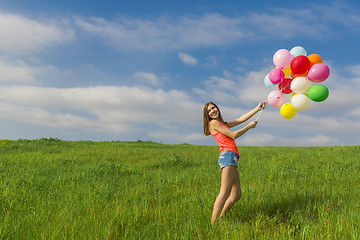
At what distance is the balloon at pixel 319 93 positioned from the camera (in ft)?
16.2

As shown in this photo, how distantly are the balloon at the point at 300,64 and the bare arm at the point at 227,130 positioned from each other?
1.80 metres

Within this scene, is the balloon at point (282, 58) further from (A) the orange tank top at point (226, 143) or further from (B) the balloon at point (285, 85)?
(A) the orange tank top at point (226, 143)

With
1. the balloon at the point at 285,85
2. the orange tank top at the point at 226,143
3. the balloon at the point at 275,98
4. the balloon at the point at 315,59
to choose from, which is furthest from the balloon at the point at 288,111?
the orange tank top at the point at 226,143

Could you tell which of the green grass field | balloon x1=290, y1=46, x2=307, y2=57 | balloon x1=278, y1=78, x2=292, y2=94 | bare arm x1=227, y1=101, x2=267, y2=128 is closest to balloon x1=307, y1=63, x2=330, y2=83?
balloon x1=278, y1=78, x2=292, y2=94

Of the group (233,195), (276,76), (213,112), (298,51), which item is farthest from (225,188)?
(298,51)

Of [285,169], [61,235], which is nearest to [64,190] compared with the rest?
[61,235]

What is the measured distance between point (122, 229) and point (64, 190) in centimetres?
312

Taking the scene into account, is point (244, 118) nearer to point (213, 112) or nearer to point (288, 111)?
point (213, 112)

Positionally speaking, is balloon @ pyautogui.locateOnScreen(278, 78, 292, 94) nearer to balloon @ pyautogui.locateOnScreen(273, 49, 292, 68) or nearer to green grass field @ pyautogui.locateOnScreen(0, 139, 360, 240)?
balloon @ pyautogui.locateOnScreen(273, 49, 292, 68)

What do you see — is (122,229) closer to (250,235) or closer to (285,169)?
(250,235)

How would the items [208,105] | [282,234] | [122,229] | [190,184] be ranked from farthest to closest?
[190,184], [208,105], [122,229], [282,234]

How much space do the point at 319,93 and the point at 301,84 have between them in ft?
1.23

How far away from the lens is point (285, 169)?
8.62m

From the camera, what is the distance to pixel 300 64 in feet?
16.7
